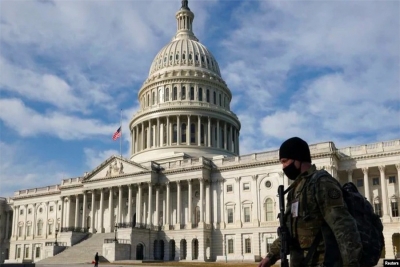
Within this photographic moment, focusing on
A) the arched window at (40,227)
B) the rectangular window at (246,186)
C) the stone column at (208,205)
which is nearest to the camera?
the rectangular window at (246,186)


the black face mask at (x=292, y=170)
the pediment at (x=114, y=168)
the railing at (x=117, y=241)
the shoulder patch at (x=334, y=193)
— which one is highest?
the pediment at (x=114, y=168)

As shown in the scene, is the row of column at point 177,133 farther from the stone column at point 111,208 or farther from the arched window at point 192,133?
the stone column at point 111,208

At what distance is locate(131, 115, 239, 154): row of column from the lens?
314 feet

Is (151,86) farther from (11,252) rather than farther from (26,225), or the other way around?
(11,252)

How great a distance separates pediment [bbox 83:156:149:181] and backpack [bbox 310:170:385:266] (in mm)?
76068

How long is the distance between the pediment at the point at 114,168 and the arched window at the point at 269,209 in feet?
71.1

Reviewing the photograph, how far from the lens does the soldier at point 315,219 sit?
218 inches

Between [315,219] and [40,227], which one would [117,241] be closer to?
[40,227]

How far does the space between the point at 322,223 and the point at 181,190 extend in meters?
76.3

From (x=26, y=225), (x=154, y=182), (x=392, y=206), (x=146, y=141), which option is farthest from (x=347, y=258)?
(x=26, y=225)

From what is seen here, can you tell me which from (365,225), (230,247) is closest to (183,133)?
(230,247)

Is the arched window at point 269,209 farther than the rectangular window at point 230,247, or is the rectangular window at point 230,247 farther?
the rectangular window at point 230,247

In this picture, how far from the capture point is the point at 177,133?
95438 mm

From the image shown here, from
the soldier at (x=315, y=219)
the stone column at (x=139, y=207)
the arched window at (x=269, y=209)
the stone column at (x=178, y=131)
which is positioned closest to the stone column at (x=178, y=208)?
the stone column at (x=139, y=207)
